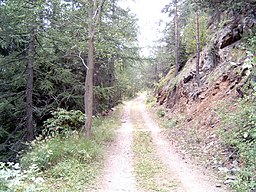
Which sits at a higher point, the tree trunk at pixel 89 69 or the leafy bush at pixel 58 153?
the tree trunk at pixel 89 69

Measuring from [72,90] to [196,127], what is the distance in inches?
248

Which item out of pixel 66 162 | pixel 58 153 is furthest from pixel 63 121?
pixel 66 162

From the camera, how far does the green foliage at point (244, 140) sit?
17.1ft

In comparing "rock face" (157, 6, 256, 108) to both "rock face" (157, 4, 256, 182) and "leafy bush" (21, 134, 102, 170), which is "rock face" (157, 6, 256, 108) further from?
"leafy bush" (21, 134, 102, 170)

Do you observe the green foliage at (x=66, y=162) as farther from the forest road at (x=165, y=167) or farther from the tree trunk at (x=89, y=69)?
the tree trunk at (x=89, y=69)

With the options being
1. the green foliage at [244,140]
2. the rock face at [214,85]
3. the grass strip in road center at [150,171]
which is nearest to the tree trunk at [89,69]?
the grass strip in road center at [150,171]

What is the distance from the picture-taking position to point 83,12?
941cm

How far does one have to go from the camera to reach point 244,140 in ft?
21.8

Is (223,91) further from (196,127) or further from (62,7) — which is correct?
(62,7)

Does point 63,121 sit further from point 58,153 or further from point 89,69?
point 58,153

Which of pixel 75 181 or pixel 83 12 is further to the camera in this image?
pixel 83 12

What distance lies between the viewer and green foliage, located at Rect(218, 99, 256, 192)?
522 centimetres

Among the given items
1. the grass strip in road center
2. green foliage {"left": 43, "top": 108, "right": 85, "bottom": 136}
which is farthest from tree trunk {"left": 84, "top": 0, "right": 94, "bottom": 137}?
the grass strip in road center

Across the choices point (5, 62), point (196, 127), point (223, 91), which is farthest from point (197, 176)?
point (5, 62)
